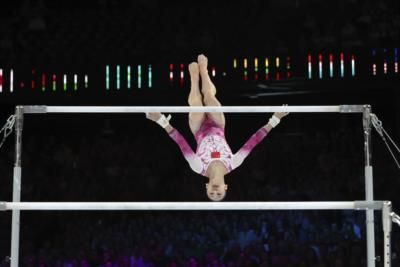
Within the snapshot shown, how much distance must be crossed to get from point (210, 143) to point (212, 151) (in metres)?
0.10

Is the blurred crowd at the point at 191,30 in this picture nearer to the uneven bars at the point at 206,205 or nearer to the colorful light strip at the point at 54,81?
the colorful light strip at the point at 54,81

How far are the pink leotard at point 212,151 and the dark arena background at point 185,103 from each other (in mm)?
3617

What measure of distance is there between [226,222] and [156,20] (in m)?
4.13

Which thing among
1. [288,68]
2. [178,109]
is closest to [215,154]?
[178,109]

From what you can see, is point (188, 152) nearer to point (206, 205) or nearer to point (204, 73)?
point (204, 73)

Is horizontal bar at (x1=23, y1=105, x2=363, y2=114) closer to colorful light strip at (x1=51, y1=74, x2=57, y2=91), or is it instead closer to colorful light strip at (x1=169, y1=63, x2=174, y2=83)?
colorful light strip at (x1=169, y1=63, x2=174, y2=83)

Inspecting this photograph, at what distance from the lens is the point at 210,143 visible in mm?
5824

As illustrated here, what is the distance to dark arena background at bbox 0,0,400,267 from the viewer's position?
387 inches

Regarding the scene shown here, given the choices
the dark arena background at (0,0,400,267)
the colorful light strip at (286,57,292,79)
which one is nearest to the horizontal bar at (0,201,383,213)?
the dark arena background at (0,0,400,267)

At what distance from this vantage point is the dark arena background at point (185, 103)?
32.2 ft

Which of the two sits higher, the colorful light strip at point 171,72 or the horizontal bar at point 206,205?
the colorful light strip at point 171,72

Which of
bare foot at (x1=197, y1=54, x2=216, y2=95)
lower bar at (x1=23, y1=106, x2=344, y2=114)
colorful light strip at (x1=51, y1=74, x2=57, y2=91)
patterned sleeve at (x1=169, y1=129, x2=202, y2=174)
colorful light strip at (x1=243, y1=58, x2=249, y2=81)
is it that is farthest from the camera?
colorful light strip at (x1=51, y1=74, x2=57, y2=91)

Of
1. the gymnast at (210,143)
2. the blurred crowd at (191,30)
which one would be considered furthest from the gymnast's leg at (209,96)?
the blurred crowd at (191,30)

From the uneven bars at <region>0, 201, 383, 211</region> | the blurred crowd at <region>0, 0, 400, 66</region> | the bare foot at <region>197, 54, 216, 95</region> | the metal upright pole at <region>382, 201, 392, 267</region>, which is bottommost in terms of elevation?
the metal upright pole at <region>382, 201, 392, 267</region>
